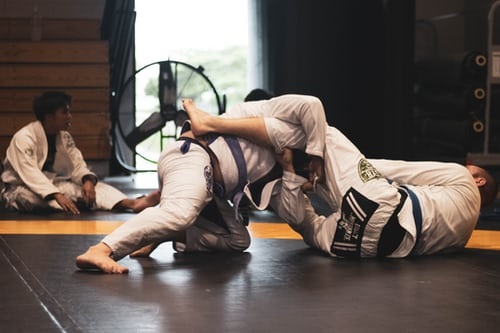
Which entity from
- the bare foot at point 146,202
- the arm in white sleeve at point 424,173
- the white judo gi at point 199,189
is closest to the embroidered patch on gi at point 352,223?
the white judo gi at point 199,189

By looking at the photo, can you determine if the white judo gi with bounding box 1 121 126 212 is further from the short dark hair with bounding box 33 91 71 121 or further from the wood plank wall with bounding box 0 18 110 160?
the wood plank wall with bounding box 0 18 110 160

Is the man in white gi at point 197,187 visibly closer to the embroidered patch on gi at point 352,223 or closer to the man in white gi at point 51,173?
the embroidered patch on gi at point 352,223

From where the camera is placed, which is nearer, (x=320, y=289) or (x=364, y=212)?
(x=320, y=289)

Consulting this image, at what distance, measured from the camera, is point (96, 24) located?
8852 mm

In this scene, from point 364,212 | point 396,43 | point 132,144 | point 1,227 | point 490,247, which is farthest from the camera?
point 132,144

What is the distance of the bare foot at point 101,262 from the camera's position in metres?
3.46

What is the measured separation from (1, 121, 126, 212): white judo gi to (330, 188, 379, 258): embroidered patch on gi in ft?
7.34

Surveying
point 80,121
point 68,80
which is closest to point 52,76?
point 68,80

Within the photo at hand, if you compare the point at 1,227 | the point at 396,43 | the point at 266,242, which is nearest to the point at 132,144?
the point at 396,43

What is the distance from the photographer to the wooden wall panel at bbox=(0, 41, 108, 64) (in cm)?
859

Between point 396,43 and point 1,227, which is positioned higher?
point 396,43

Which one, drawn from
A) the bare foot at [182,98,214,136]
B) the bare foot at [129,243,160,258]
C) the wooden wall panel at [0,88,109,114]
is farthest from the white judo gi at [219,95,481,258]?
the wooden wall panel at [0,88,109,114]

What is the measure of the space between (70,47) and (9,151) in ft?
10.1

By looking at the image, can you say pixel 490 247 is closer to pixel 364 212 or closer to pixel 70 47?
pixel 364 212
